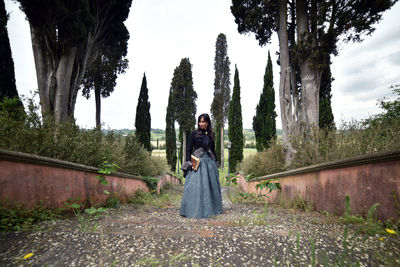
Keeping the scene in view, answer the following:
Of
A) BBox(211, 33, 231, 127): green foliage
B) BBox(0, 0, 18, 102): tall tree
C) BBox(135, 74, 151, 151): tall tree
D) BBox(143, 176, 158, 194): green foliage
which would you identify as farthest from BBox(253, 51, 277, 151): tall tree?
BBox(0, 0, 18, 102): tall tree

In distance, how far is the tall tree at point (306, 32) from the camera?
5.01 metres

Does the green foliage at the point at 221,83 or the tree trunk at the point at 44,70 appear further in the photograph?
the green foliage at the point at 221,83

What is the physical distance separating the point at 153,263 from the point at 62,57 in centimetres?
626

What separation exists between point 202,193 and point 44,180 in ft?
7.82

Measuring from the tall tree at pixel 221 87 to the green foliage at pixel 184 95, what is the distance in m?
2.78

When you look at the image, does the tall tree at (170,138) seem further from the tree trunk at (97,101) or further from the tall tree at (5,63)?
the tall tree at (5,63)

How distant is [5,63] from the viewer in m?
6.75

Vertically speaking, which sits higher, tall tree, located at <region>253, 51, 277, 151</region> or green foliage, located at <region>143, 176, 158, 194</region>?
tall tree, located at <region>253, 51, 277, 151</region>

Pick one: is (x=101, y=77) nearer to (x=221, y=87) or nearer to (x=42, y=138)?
(x=42, y=138)

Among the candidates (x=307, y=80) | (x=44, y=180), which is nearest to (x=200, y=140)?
(x=44, y=180)

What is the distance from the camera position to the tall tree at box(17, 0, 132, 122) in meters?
4.86

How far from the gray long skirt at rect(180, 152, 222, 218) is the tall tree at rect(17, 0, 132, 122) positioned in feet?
11.9

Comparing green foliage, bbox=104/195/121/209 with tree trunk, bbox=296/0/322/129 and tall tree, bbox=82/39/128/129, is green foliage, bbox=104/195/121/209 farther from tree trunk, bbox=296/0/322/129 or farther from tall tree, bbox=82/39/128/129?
tall tree, bbox=82/39/128/129

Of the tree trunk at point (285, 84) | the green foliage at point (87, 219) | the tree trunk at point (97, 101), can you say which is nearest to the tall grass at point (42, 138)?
the green foliage at point (87, 219)
